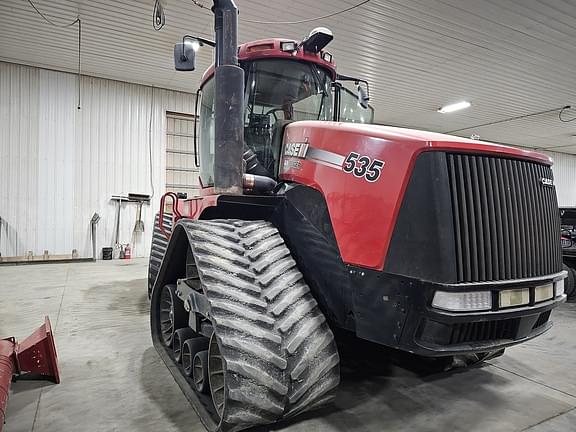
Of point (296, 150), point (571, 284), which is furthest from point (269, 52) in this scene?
point (571, 284)

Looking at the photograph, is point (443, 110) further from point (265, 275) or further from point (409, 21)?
point (265, 275)

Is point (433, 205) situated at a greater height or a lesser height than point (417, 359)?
greater

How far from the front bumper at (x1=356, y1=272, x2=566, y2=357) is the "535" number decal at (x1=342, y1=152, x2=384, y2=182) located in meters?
0.48

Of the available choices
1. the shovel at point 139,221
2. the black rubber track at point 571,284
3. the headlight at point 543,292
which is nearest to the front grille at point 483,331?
the headlight at point 543,292

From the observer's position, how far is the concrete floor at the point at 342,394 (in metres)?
2.09

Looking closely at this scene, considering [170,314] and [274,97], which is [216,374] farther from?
[274,97]

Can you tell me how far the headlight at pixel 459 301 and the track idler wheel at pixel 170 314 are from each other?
2.04m

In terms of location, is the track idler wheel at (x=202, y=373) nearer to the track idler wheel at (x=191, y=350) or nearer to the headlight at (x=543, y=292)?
the track idler wheel at (x=191, y=350)

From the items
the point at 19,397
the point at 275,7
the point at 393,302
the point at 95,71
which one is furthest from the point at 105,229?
the point at 393,302

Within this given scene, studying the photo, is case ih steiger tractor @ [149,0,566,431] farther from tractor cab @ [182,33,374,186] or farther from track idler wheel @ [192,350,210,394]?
tractor cab @ [182,33,374,186]

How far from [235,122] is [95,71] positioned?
27.6 ft

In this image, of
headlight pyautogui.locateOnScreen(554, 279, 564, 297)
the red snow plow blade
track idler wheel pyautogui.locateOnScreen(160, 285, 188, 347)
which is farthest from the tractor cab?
the red snow plow blade

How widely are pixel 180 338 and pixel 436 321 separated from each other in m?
1.85

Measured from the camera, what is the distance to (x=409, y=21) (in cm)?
661
